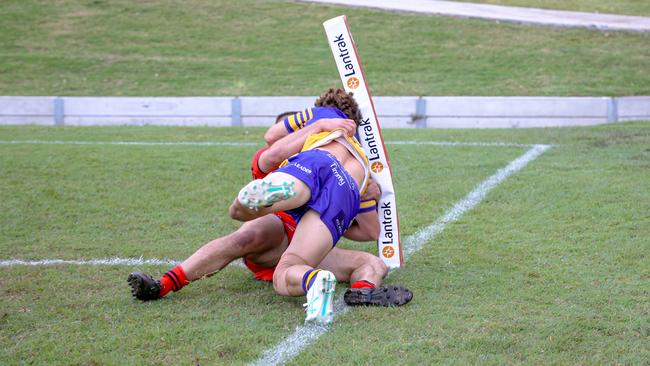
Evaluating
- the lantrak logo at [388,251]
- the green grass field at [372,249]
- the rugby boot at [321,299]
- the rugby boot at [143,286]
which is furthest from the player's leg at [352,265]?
the rugby boot at [143,286]

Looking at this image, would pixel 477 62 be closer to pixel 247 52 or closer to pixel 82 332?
pixel 247 52

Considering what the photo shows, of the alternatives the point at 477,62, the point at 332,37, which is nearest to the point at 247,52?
the point at 477,62

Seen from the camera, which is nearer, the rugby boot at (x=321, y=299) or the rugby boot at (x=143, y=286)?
the rugby boot at (x=321, y=299)

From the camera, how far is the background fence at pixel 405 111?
1345 centimetres

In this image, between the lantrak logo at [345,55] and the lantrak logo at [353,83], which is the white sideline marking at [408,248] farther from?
the lantrak logo at [345,55]

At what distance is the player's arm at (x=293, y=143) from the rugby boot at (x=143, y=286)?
41.0 inches

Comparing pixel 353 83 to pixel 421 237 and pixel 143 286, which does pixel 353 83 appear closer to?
pixel 421 237

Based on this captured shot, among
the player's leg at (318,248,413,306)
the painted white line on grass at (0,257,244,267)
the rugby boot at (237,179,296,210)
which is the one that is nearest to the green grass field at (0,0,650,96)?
the painted white line on grass at (0,257,244,267)

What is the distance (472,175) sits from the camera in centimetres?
884

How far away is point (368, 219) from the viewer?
5.68 m

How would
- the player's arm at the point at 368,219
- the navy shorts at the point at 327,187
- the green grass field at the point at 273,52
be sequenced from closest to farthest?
the navy shorts at the point at 327,187 → the player's arm at the point at 368,219 → the green grass field at the point at 273,52

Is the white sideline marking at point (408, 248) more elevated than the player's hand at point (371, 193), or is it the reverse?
the player's hand at point (371, 193)

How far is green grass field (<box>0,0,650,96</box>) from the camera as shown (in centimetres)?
1712

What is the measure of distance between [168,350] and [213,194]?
4102 millimetres
